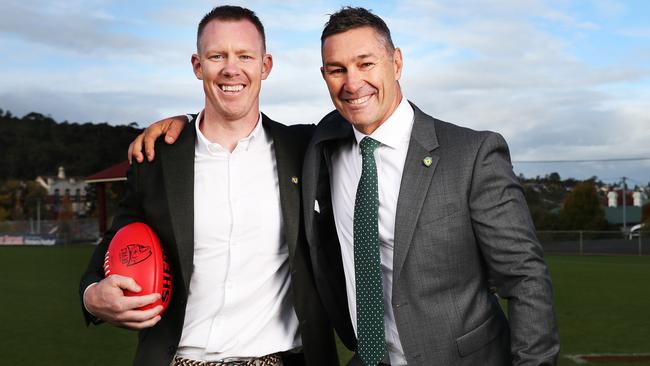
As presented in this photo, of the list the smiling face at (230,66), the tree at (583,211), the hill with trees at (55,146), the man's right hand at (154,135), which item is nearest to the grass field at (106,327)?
the man's right hand at (154,135)

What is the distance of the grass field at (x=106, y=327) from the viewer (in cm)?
830

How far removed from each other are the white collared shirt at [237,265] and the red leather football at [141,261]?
0.55ft

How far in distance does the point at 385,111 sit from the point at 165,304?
1156 mm

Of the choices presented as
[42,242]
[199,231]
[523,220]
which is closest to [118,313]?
[199,231]

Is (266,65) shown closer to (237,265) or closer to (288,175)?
(288,175)

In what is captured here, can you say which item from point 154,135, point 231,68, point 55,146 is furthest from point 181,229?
point 55,146

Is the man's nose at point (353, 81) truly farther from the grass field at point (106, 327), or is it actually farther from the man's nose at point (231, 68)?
the grass field at point (106, 327)

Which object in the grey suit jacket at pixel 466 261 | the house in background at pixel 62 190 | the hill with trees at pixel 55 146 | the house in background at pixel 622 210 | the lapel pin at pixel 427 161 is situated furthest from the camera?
the hill with trees at pixel 55 146

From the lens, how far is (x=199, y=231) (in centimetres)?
325

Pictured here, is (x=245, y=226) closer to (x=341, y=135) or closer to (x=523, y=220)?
(x=341, y=135)

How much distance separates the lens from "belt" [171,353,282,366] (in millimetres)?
3172

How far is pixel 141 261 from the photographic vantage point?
10.0 feet

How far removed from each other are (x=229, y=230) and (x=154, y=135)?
641 millimetres

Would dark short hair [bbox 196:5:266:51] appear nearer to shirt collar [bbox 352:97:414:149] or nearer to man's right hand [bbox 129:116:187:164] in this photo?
man's right hand [bbox 129:116:187:164]
